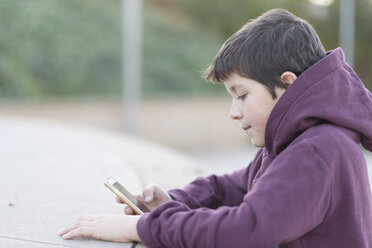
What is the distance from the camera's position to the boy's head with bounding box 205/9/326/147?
6.52 ft

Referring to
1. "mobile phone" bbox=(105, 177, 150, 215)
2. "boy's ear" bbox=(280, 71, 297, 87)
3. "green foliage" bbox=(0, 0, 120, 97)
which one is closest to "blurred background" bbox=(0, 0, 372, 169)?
"green foliage" bbox=(0, 0, 120, 97)

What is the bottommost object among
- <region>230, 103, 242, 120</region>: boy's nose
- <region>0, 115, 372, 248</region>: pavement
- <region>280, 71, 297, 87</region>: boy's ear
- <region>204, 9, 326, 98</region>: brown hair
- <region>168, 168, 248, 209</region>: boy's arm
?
<region>0, 115, 372, 248</region>: pavement

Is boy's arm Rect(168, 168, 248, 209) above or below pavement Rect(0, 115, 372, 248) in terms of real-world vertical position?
above

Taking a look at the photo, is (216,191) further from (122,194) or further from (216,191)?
(122,194)

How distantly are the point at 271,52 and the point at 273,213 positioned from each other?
2.00 ft

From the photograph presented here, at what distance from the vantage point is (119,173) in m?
4.11

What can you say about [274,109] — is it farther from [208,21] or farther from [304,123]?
[208,21]

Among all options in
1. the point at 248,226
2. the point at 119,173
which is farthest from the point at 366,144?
the point at 119,173

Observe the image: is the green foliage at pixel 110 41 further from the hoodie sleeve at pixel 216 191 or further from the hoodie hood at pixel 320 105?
the hoodie hood at pixel 320 105

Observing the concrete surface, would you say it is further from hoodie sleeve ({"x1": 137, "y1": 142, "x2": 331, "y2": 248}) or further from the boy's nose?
the boy's nose

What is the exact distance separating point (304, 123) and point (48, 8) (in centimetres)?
962

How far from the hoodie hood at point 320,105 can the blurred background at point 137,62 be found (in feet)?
27.1

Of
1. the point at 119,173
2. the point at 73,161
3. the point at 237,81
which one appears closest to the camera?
the point at 237,81

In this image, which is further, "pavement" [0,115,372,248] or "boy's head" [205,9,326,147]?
"pavement" [0,115,372,248]
